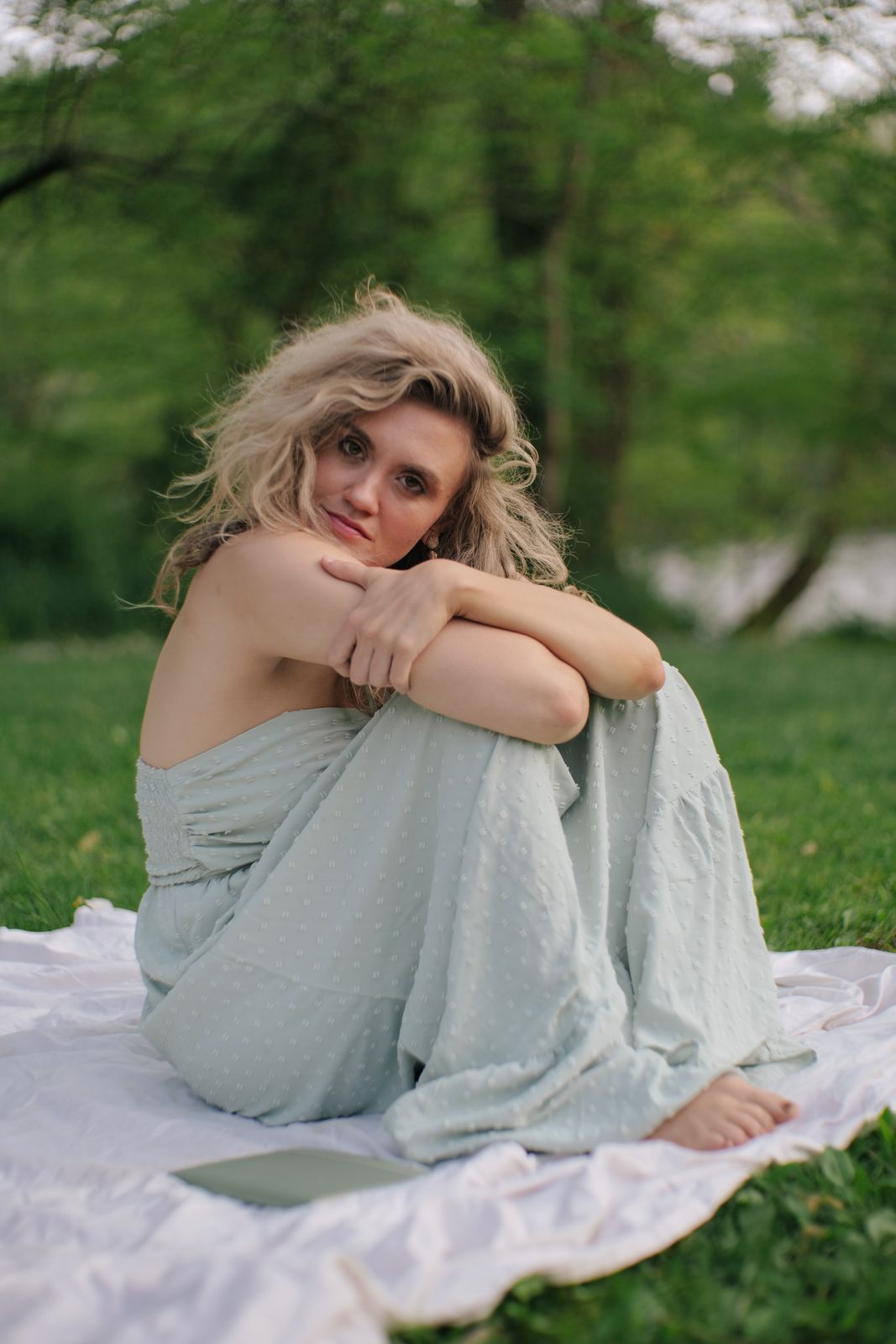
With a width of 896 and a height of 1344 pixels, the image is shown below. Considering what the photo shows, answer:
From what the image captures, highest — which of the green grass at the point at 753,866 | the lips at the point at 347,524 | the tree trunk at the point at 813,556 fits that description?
the lips at the point at 347,524

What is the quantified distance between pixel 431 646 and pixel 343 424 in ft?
1.88

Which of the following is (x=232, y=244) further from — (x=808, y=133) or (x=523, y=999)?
(x=523, y=999)

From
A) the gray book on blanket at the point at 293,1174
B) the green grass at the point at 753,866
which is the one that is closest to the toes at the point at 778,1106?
the green grass at the point at 753,866

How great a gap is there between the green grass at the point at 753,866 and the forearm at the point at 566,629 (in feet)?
2.76

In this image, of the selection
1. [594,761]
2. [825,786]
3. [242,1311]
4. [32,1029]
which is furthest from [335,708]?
[825,786]

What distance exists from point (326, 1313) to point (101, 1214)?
19.0 inches

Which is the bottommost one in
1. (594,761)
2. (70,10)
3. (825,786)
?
(825,786)

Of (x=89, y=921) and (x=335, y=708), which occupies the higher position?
(x=335, y=708)

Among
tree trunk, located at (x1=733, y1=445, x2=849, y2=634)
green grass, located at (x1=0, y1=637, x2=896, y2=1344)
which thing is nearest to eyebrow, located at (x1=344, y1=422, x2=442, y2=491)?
green grass, located at (x1=0, y1=637, x2=896, y2=1344)

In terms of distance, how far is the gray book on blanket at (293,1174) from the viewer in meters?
1.85

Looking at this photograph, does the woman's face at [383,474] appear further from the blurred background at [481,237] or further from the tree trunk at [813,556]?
the tree trunk at [813,556]

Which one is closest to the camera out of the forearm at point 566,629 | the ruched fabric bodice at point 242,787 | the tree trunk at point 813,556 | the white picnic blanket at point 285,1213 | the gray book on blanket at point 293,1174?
the white picnic blanket at point 285,1213

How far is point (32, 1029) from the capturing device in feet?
8.70

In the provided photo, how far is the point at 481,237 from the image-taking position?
12.8 m
